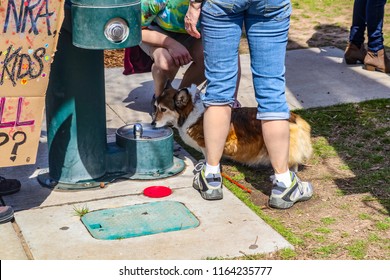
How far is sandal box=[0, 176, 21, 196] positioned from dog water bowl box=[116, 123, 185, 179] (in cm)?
73

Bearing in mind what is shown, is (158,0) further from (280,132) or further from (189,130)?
(280,132)

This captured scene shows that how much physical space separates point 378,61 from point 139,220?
3.93m

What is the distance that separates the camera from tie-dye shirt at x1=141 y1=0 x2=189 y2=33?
598 cm

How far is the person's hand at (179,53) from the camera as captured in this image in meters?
6.05

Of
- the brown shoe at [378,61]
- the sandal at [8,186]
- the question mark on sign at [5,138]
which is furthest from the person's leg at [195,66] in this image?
the brown shoe at [378,61]

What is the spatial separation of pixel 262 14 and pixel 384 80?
329 cm

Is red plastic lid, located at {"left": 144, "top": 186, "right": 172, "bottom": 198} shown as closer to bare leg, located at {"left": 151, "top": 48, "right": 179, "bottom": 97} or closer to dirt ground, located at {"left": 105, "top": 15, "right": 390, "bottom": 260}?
dirt ground, located at {"left": 105, "top": 15, "right": 390, "bottom": 260}

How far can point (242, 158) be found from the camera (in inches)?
223

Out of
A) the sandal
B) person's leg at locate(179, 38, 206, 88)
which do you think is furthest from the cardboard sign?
person's leg at locate(179, 38, 206, 88)

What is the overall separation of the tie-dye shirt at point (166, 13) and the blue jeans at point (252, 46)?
3.86 ft

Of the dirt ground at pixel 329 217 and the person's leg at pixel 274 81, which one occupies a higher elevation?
the person's leg at pixel 274 81

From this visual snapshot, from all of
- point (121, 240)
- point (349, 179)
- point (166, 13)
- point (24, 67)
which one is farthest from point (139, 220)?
point (166, 13)

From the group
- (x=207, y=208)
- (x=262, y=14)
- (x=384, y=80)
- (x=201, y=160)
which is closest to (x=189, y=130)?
(x=201, y=160)

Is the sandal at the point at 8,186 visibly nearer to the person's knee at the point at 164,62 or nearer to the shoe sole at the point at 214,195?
the shoe sole at the point at 214,195
